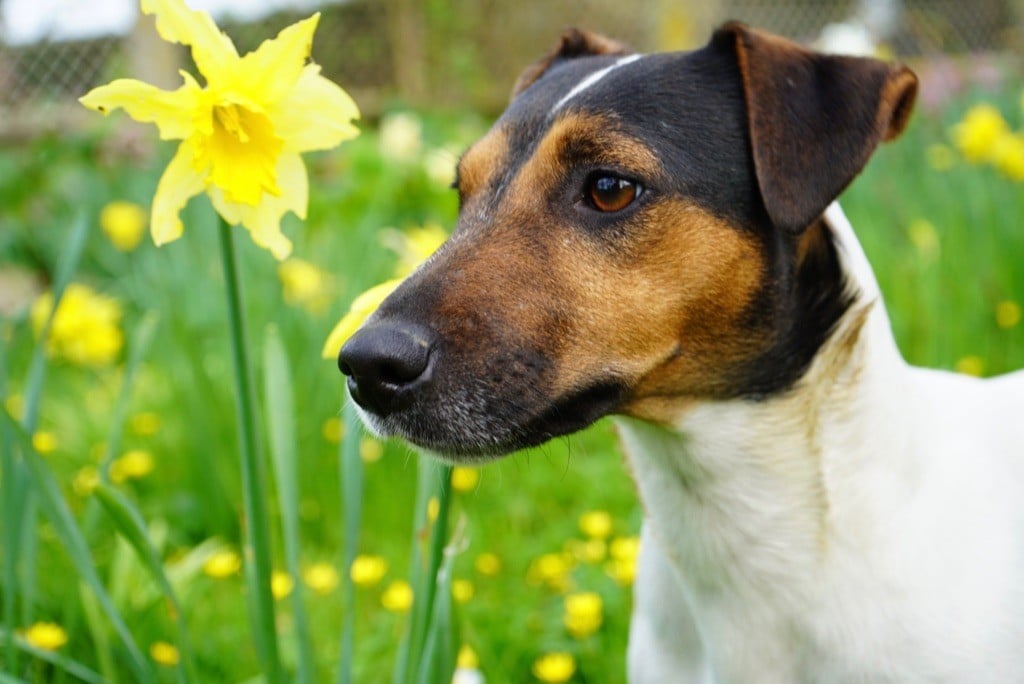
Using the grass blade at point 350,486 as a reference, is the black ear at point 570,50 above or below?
above

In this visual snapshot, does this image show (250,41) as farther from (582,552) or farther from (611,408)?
(611,408)

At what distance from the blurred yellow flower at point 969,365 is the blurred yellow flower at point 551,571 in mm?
1552

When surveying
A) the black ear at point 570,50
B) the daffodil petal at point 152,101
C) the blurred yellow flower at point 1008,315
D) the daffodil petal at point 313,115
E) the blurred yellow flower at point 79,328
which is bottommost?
the blurred yellow flower at point 1008,315

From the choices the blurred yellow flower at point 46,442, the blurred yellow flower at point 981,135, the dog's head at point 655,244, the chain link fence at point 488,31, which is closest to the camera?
the dog's head at point 655,244

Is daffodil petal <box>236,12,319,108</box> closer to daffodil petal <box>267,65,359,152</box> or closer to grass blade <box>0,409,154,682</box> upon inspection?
daffodil petal <box>267,65,359,152</box>

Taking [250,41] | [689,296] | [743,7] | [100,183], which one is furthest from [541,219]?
[743,7]

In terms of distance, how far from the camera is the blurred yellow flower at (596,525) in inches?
109

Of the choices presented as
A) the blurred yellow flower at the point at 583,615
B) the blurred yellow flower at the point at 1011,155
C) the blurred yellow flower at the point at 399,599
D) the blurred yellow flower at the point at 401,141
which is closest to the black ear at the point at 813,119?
the blurred yellow flower at the point at 583,615

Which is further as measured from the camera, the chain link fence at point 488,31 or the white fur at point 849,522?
the chain link fence at point 488,31

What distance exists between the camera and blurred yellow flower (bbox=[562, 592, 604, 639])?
2318 mm

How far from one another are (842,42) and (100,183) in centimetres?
360

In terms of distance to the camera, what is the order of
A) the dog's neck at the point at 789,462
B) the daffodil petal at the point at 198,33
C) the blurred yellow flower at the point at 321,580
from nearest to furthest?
the daffodil petal at the point at 198,33 < the dog's neck at the point at 789,462 < the blurred yellow flower at the point at 321,580

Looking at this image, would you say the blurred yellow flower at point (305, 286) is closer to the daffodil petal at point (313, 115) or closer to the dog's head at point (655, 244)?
the dog's head at point (655, 244)

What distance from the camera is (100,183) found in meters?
5.11
